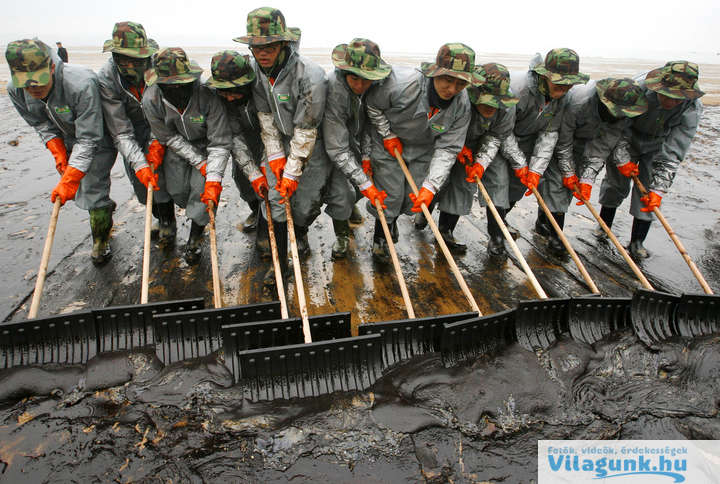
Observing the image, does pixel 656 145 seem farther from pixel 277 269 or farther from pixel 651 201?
pixel 277 269

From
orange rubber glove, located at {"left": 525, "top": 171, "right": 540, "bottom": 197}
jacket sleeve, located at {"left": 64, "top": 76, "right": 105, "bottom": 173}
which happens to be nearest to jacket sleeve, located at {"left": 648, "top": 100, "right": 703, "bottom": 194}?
orange rubber glove, located at {"left": 525, "top": 171, "right": 540, "bottom": 197}

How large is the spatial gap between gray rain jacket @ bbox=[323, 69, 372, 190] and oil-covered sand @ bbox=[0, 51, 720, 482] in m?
0.99

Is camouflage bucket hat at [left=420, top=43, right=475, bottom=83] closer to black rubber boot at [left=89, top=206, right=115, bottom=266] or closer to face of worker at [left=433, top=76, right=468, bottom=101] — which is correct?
face of worker at [left=433, top=76, right=468, bottom=101]

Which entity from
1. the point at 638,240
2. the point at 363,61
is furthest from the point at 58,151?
the point at 638,240

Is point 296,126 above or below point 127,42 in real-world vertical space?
below

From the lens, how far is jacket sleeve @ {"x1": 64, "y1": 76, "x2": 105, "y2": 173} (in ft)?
10.2

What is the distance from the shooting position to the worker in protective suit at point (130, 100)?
3.08 metres

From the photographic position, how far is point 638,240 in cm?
411

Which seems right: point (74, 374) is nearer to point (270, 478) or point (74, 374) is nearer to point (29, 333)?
point (29, 333)

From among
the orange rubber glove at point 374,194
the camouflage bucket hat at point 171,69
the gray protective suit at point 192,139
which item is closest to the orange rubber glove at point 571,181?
the orange rubber glove at point 374,194

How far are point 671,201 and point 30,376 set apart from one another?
23.5 feet

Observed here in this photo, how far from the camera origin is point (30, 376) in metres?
2.36

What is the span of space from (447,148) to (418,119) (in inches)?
14.0

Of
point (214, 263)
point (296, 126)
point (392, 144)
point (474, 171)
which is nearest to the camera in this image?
point (214, 263)
